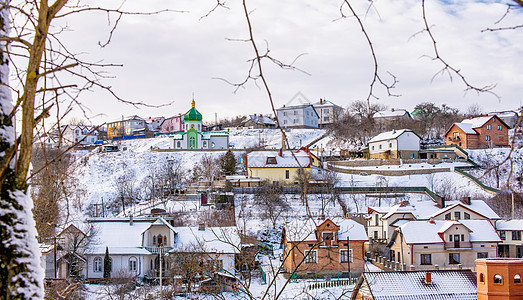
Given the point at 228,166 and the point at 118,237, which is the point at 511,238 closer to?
the point at 118,237

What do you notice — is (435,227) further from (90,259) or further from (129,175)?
(129,175)

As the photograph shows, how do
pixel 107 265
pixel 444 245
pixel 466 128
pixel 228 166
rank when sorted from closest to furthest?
pixel 107 265 < pixel 444 245 < pixel 228 166 < pixel 466 128

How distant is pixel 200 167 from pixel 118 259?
24738 mm

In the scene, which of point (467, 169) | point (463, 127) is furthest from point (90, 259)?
point (463, 127)

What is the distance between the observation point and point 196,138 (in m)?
59.5

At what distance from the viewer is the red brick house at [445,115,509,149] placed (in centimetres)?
5162

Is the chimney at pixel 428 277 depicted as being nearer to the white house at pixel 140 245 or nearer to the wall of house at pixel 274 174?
the white house at pixel 140 245

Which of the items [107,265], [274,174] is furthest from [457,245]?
[274,174]

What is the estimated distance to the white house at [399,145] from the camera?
4988cm

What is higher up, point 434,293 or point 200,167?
point 200,167

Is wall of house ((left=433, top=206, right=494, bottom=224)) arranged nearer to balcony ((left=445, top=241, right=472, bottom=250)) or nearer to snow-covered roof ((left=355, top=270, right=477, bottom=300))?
balcony ((left=445, top=241, right=472, bottom=250))

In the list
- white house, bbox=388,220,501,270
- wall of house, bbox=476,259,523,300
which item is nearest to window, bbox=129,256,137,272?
white house, bbox=388,220,501,270

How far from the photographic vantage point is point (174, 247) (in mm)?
26984

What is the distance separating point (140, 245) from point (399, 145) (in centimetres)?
3050
